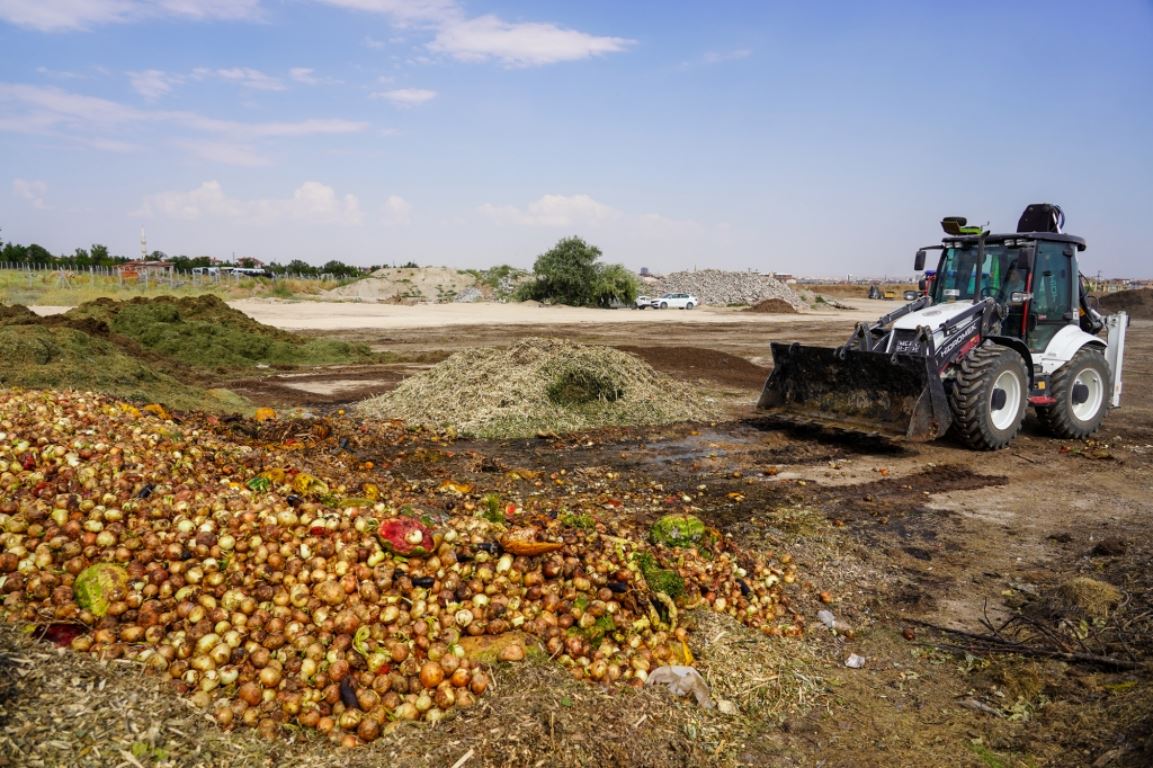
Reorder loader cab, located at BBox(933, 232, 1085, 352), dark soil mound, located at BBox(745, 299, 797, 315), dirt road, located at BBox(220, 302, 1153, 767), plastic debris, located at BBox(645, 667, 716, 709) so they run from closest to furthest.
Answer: dirt road, located at BBox(220, 302, 1153, 767)
plastic debris, located at BBox(645, 667, 716, 709)
loader cab, located at BBox(933, 232, 1085, 352)
dark soil mound, located at BBox(745, 299, 797, 315)

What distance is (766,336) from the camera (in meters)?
30.8

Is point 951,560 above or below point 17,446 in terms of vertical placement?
below

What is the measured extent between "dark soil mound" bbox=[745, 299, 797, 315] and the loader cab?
3836cm

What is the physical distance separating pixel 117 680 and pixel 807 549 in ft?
15.6

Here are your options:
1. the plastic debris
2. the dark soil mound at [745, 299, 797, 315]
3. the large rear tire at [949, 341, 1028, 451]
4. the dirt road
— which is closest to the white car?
the dark soil mound at [745, 299, 797, 315]

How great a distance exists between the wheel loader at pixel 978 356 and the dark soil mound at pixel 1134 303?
3846 cm

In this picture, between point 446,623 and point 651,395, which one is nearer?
point 446,623

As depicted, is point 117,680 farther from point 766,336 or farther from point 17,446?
point 766,336

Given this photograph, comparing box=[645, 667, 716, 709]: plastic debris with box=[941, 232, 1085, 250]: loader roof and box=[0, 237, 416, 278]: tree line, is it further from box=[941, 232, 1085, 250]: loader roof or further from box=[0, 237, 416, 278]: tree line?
box=[0, 237, 416, 278]: tree line

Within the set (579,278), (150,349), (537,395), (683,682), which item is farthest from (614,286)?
(683,682)

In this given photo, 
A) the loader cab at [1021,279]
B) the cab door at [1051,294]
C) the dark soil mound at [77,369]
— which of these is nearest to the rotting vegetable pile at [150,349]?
the dark soil mound at [77,369]

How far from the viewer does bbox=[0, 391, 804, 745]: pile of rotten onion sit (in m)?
3.63

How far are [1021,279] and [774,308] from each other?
132 ft

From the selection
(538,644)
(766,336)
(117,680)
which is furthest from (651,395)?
(766,336)
